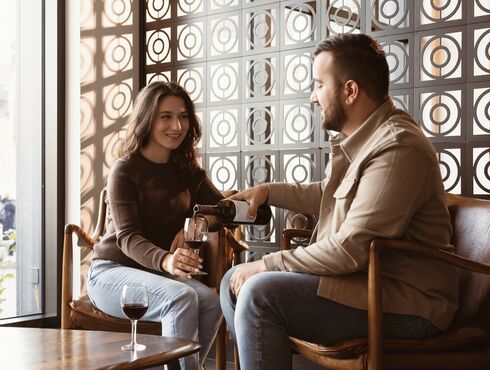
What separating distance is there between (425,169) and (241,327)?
29.3 inches

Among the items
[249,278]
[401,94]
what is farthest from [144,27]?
[249,278]

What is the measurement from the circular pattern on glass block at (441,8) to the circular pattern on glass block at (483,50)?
7.1 inches

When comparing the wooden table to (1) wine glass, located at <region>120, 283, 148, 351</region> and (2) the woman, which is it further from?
(2) the woman

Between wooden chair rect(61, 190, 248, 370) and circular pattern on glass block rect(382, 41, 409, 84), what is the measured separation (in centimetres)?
103

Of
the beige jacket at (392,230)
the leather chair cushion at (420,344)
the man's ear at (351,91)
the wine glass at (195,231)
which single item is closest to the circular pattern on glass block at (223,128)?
the wine glass at (195,231)

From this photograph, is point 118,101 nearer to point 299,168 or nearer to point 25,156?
point 25,156

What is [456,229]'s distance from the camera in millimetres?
2459

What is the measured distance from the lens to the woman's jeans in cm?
259

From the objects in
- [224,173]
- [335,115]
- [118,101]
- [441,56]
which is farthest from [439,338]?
[118,101]

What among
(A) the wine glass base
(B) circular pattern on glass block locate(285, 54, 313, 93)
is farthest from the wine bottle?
(B) circular pattern on glass block locate(285, 54, 313, 93)

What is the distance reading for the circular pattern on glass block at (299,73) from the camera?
351 centimetres

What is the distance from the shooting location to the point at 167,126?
302 cm

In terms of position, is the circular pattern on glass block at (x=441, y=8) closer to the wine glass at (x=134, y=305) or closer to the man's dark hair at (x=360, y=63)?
the man's dark hair at (x=360, y=63)

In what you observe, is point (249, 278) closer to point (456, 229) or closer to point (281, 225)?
point (456, 229)
